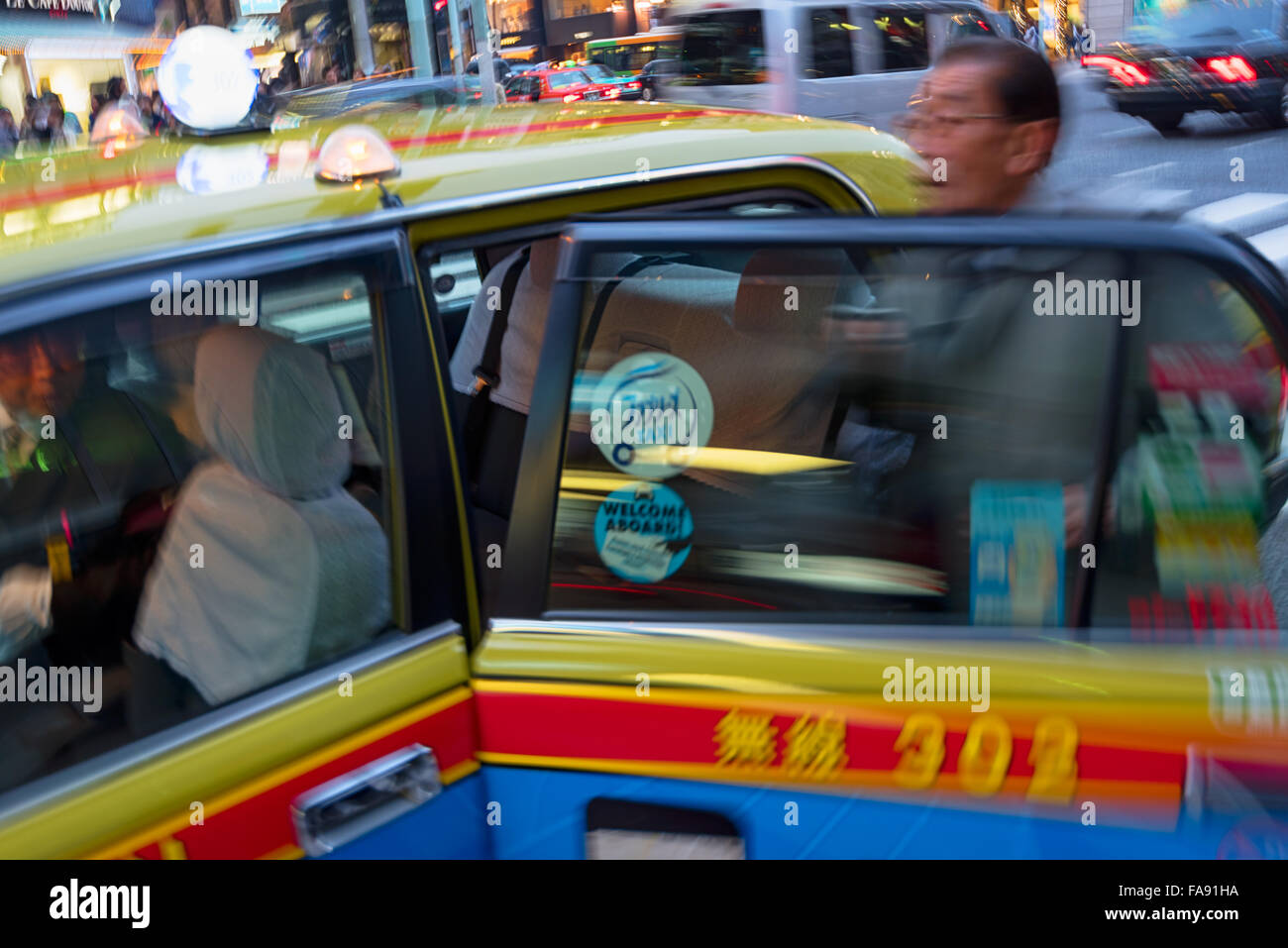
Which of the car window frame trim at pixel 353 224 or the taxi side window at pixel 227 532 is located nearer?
the car window frame trim at pixel 353 224

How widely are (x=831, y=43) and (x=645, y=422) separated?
9523 millimetres

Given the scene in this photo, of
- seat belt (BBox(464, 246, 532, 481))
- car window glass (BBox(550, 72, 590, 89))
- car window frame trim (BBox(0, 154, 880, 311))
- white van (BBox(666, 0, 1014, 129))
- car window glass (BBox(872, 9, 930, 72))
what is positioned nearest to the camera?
car window frame trim (BBox(0, 154, 880, 311))

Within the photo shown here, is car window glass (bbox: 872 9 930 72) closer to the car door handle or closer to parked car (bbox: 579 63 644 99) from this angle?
the car door handle

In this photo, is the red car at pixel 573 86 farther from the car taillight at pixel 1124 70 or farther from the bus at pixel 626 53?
the car taillight at pixel 1124 70

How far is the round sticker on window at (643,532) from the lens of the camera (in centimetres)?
167

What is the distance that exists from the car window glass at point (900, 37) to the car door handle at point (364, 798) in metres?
10.1

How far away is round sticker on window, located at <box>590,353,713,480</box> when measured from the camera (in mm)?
1668

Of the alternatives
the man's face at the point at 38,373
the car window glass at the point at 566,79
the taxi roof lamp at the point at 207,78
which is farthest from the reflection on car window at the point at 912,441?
the car window glass at the point at 566,79

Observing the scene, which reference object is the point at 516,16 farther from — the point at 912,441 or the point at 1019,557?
the point at 1019,557

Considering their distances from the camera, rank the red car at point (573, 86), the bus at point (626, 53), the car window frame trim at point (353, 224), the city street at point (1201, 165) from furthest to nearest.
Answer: the bus at point (626, 53)
the red car at point (573, 86)
the city street at point (1201, 165)
the car window frame trim at point (353, 224)

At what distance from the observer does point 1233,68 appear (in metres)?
12.5

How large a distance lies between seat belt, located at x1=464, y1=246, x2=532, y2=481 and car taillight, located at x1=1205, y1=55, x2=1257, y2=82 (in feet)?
40.2

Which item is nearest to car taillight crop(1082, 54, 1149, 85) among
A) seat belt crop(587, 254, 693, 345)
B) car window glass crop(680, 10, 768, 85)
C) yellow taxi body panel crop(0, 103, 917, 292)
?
car window glass crop(680, 10, 768, 85)
